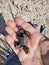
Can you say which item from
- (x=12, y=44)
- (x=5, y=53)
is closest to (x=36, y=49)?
(x=12, y=44)

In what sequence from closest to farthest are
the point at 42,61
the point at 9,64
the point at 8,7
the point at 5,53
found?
the point at 42,61 → the point at 9,64 → the point at 5,53 → the point at 8,7

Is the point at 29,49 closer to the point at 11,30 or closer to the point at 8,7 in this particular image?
the point at 11,30

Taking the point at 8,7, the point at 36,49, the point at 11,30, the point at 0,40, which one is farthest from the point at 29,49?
the point at 8,7

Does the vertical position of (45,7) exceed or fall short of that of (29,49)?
it falls short

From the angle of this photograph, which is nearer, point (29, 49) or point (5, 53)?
point (29, 49)

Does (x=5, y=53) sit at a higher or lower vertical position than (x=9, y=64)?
lower

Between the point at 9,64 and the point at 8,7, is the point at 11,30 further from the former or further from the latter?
the point at 8,7

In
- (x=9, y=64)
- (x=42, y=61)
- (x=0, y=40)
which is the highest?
(x=42, y=61)

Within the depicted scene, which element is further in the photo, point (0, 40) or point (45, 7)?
point (45, 7)

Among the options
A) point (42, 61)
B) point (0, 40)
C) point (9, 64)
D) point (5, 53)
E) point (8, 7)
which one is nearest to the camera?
point (42, 61)
